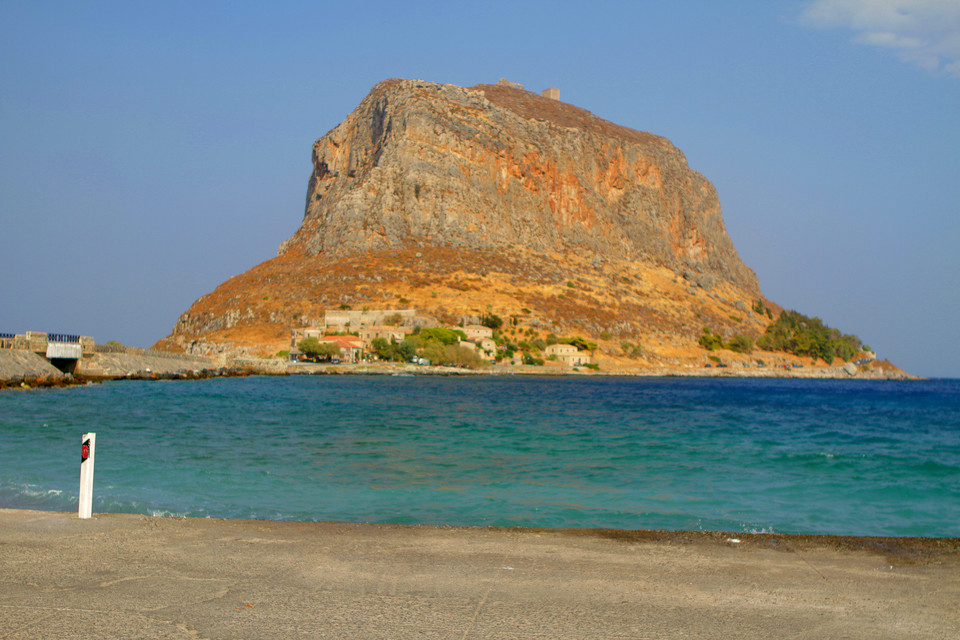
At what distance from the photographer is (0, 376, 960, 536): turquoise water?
38.3 feet

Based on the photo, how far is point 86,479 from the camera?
8.21 m

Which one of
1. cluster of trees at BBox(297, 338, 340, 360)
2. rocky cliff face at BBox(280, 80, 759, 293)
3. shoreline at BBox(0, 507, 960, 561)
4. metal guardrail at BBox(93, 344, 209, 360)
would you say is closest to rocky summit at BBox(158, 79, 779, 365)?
rocky cliff face at BBox(280, 80, 759, 293)

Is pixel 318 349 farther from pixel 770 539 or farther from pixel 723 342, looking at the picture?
pixel 770 539

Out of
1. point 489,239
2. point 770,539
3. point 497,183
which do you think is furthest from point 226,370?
point 770,539

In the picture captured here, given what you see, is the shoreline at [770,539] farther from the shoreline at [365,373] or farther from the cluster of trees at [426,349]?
the cluster of trees at [426,349]

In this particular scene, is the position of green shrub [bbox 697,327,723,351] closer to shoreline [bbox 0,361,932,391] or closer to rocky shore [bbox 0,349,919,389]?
rocky shore [bbox 0,349,919,389]

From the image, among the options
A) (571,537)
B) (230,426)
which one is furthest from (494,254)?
(571,537)

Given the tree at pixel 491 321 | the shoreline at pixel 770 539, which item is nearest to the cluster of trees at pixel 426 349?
the tree at pixel 491 321

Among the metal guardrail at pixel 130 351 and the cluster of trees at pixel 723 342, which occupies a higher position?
the cluster of trees at pixel 723 342

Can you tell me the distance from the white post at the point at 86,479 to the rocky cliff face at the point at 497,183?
4393 inches

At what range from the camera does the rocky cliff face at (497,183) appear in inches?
4835

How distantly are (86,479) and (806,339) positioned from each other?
150330 millimetres

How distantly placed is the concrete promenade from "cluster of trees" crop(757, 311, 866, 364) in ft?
454

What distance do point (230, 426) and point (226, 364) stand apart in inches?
2614
